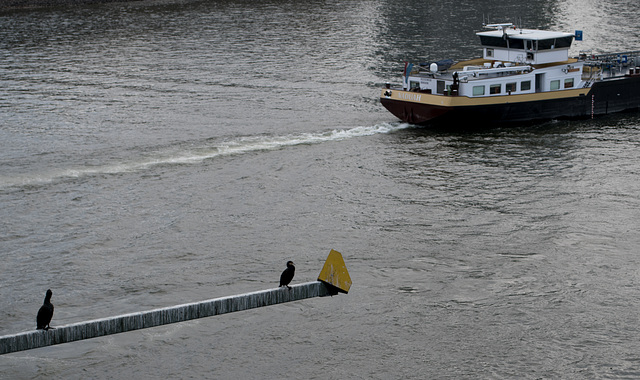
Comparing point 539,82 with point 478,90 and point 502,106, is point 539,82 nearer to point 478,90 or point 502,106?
point 502,106

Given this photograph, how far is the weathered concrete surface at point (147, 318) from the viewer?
17.9 meters

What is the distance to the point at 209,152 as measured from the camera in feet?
141

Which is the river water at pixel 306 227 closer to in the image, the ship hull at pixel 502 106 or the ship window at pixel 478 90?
the ship hull at pixel 502 106

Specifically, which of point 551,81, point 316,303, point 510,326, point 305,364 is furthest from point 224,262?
point 551,81

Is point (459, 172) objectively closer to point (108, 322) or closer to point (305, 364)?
point (305, 364)

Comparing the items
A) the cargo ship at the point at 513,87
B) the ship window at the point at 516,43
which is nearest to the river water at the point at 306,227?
the cargo ship at the point at 513,87

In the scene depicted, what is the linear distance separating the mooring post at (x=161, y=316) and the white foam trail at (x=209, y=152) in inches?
854

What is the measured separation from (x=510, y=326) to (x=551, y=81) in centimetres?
2888

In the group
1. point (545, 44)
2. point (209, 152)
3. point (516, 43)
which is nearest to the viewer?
point (209, 152)

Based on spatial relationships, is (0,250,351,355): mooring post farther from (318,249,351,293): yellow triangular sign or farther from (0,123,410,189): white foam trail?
(0,123,410,189): white foam trail

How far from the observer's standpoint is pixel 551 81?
51188mm

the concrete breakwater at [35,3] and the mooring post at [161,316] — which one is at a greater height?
the concrete breakwater at [35,3]

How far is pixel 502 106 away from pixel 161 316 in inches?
1376

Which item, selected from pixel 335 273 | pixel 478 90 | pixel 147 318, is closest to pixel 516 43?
Answer: pixel 478 90
